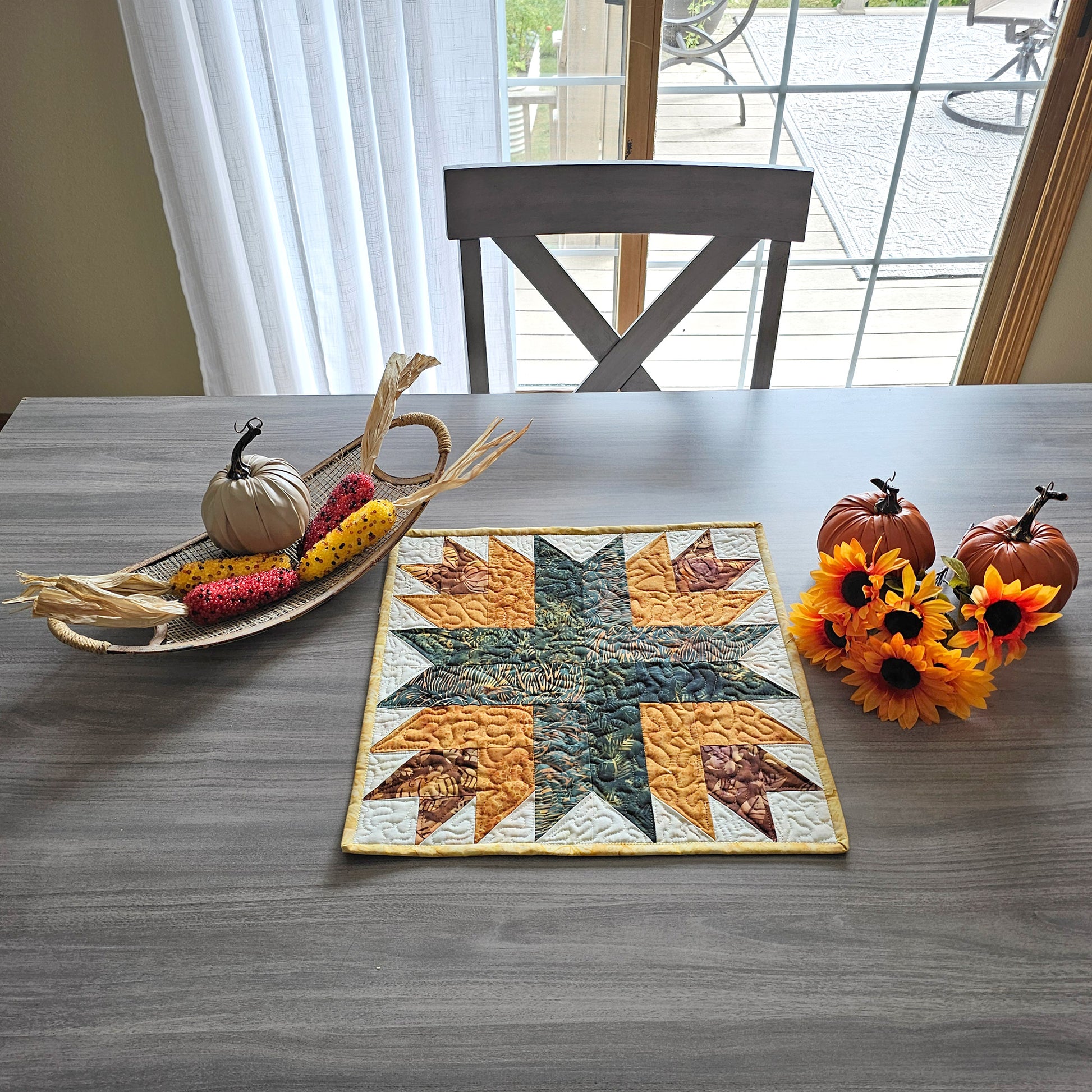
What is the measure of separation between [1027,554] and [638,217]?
0.72m

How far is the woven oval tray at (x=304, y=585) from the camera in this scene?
80cm

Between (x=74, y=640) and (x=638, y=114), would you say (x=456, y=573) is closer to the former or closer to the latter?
(x=74, y=640)

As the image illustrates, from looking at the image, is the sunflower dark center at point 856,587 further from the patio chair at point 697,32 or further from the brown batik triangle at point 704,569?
the patio chair at point 697,32

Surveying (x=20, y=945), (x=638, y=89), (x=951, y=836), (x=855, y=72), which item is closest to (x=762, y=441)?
(x=951, y=836)

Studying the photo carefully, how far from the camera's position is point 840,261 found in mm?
2225

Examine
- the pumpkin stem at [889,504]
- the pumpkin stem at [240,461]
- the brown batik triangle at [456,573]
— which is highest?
the pumpkin stem at [240,461]

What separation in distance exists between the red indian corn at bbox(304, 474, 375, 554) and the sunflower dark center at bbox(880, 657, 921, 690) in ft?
1.78

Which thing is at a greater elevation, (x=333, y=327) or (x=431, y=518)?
(x=431, y=518)

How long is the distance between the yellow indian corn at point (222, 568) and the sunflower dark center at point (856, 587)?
0.55 m

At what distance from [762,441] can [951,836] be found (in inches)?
22.0

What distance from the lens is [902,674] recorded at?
2.52 feet

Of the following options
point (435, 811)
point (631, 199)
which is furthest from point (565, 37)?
point (435, 811)

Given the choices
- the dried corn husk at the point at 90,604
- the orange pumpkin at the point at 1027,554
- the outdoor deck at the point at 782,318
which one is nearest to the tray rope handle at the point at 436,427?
the dried corn husk at the point at 90,604

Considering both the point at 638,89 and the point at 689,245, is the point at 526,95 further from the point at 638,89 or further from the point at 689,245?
the point at 689,245
